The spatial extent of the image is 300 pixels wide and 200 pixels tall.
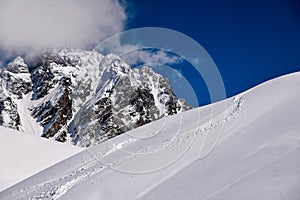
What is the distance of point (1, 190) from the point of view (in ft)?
76.9

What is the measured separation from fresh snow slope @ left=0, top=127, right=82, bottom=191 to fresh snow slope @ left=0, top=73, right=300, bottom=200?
5761 millimetres

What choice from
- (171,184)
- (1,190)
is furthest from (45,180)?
(171,184)

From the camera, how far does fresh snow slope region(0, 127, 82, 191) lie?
26.2 metres

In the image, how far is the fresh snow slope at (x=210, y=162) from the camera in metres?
10.1

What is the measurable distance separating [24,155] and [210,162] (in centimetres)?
2110

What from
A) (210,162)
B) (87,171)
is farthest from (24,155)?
(210,162)

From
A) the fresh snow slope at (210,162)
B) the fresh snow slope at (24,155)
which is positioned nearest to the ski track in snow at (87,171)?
the fresh snow slope at (210,162)

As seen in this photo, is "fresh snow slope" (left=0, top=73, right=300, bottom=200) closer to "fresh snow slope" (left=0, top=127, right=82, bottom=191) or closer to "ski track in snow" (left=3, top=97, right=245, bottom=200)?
"ski track in snow" (left=3, top=97, right=245, bottom=200)

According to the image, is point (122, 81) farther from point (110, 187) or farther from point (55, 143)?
point (110, 187)

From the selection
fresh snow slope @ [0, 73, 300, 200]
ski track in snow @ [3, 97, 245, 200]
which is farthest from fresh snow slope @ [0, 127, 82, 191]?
ski track in snow @ [3, 97, 245, 200]

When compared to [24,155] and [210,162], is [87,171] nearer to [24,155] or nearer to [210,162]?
[210,162]

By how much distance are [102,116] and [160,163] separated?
177m

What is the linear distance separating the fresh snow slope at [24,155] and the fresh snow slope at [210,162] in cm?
576

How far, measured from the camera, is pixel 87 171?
17953 mm
